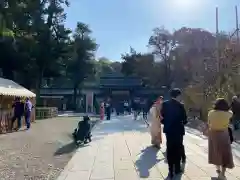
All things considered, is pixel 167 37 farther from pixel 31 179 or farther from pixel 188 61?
pixel 31 179

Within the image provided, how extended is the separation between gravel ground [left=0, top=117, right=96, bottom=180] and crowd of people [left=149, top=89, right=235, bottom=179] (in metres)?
2.36

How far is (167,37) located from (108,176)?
39460 millimetres

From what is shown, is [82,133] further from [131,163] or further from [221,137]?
[221,137]

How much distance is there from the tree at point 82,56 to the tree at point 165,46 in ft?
28.4

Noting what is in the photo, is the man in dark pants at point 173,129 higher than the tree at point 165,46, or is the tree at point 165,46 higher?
the tree at point 165,46

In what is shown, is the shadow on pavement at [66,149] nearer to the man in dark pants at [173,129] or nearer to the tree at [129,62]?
the man in dark pants at [173,129]

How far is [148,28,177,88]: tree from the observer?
147 ft

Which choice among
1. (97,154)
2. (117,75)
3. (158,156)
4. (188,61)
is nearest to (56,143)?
(97,154)

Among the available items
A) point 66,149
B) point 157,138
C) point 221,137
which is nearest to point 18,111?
point 66,149

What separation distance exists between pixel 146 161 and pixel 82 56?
40.8 meters

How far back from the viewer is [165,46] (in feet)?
148

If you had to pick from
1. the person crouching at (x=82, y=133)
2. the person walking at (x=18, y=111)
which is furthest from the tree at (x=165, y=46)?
the person crouching at (x=82, y=133)

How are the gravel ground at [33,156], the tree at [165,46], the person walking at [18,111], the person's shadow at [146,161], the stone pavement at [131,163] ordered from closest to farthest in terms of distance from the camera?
the stone pavement at [131,163] → the person's shadow at [146,161] → the gravel ground at [33,156] → the person walking at [18,111] → the tree at [165,46]

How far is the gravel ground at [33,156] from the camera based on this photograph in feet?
23.8
